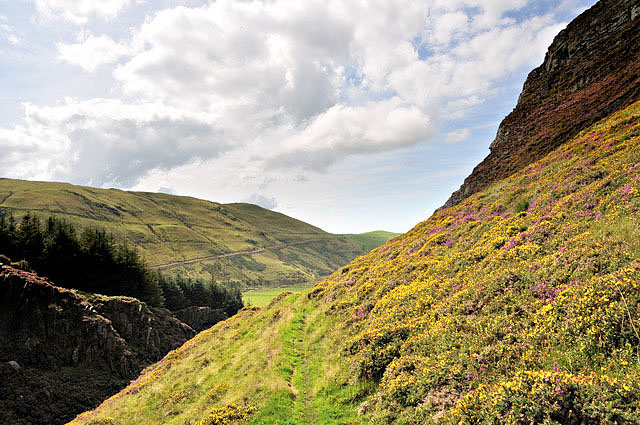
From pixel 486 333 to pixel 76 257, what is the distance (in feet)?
215

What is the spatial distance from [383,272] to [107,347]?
37.8m

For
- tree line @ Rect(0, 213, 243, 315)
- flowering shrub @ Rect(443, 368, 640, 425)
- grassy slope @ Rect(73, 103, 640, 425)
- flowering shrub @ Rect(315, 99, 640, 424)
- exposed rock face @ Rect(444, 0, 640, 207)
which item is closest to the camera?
A: flowering shrub @ Rect(443, 368, 640, 425)

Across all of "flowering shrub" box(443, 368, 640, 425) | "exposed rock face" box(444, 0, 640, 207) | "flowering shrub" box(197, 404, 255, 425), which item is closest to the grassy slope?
"flowering shrub" box(443, 368, 640, 425)

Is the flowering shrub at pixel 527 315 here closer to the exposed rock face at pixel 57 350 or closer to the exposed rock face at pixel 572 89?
the exposed rock face at pixel 572 89

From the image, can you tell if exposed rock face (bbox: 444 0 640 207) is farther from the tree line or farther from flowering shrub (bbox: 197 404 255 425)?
the tree line

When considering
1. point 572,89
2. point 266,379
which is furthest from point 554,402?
point 572,89

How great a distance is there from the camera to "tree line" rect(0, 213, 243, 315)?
4719cm

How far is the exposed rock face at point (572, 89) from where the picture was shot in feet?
127

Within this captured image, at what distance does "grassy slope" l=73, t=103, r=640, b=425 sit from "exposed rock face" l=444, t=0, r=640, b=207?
34.5 feet

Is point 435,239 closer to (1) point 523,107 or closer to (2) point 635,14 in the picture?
(1) point 523,107

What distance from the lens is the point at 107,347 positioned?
119 ft

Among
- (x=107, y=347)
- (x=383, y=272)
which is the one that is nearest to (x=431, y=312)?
(x=383, y=272)

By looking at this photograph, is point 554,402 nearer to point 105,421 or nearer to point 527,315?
point 527,315

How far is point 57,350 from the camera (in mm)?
32156
